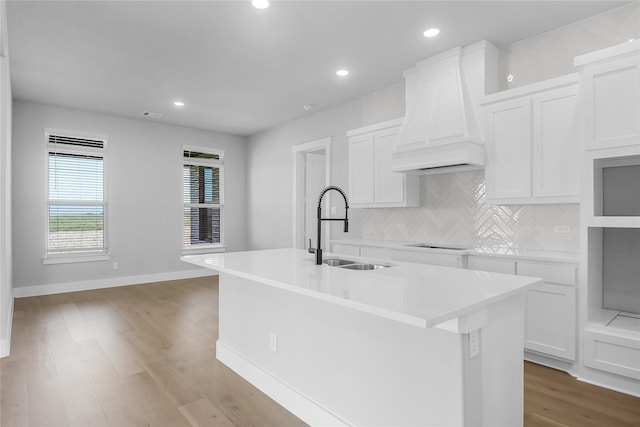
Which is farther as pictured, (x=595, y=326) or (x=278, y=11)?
(x=278, y=11)

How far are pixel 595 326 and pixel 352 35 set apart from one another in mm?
3039

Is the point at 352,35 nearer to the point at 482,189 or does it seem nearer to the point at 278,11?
the point at 278,11

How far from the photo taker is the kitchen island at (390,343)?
1402 millimetres

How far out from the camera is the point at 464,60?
3529 millimetres

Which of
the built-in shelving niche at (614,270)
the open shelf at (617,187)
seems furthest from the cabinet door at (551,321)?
the open shelf at (617,187)

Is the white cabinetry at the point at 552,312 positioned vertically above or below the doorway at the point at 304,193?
below

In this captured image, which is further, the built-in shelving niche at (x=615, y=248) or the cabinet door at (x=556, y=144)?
the cabinet door at (x=556, y=144)

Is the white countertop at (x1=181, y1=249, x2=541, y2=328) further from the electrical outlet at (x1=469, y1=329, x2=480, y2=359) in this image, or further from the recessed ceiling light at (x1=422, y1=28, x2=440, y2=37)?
the recessed ceiling light at (x1=422, y1=28, x2=440, y2=37)

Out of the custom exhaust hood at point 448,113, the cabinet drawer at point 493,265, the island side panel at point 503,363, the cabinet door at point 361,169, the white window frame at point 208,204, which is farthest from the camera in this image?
the white window frame at point 208,204

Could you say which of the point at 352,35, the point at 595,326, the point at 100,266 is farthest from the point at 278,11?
the point at 100,266

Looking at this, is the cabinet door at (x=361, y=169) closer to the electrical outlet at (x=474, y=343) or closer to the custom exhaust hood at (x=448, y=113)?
the custom exhaust hood at (x=448, y=113)

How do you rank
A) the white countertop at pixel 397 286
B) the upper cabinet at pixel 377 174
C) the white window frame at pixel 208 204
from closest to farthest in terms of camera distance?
the white countertop at pixel 397 286, the upper cabinet at pixel 377 174, the white window frame at pixel 208 204

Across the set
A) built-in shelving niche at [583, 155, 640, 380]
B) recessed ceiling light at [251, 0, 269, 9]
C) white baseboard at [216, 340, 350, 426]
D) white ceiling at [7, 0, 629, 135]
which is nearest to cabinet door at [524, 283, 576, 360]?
built-in shelving niche at [583, 155, 640, 380]

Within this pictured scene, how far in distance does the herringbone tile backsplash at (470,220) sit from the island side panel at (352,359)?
2.31 metres
